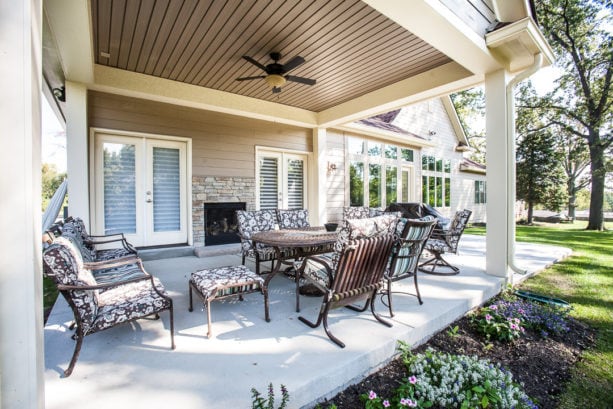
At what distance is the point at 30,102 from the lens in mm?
1099

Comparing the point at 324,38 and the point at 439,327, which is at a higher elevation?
the point at 324,38

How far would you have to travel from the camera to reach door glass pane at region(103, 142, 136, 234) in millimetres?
5000

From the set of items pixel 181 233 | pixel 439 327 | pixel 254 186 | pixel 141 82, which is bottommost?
pixel 439 327

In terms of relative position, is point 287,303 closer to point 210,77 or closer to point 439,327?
point 439,327

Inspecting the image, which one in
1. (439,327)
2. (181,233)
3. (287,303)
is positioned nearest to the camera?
(439,327)

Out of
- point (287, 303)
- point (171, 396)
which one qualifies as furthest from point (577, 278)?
point (171, 396)

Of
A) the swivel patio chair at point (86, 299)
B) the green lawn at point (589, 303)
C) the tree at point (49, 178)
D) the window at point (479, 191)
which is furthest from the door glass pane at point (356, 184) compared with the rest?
the tree at point (49, 178)

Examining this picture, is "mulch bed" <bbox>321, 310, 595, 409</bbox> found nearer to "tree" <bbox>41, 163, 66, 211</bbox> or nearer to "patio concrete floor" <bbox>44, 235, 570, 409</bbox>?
"patio concrete floor" <bbox>44, 235, 570, 409</bbox>

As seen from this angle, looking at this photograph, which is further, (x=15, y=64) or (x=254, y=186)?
(x=254, y=186)

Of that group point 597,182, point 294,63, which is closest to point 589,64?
point 597,182

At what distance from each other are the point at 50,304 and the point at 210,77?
157 inches

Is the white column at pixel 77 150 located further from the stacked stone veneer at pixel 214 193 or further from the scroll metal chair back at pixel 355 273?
the scroll metal chair back at pixel 355 273

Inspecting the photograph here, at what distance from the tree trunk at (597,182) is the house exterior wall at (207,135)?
13.1 meters

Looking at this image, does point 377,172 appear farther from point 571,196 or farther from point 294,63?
point 571,196
